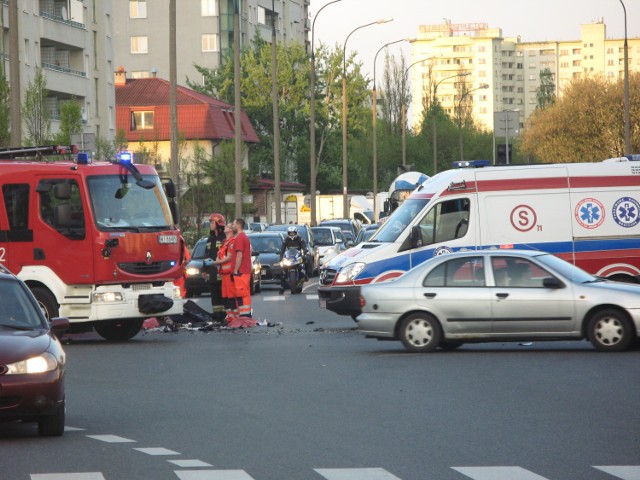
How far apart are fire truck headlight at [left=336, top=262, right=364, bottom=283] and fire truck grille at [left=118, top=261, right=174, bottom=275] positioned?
8.61ft

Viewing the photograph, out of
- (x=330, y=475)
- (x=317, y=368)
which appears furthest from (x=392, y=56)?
(x=330, y=475)

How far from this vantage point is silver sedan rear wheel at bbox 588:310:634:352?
18.8 meters

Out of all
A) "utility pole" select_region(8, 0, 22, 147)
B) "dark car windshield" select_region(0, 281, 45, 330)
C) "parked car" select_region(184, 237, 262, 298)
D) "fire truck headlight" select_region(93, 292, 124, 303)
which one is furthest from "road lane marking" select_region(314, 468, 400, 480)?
"parked car" select_region(184, 237, 262, 298)

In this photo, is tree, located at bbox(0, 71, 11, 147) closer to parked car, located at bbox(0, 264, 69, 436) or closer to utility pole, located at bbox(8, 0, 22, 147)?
utility pole, located at bbox(8, 0, 22, 147)

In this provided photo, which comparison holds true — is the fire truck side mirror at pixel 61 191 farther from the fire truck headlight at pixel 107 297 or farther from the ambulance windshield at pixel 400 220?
the ambulance windshield at pixel 400 220

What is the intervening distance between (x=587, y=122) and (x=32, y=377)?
237 ft

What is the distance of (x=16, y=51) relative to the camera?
2873 centimetres

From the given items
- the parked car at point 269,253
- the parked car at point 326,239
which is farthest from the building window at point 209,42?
the parked car at point 269,253

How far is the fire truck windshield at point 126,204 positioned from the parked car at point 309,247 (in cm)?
2190

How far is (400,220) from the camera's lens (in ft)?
78.4

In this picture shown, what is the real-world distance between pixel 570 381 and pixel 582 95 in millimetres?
66990

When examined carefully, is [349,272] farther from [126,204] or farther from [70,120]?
[70,120]

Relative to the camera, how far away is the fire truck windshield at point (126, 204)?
22109 millimetres

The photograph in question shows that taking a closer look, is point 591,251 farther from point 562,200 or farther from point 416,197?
point 416,197
